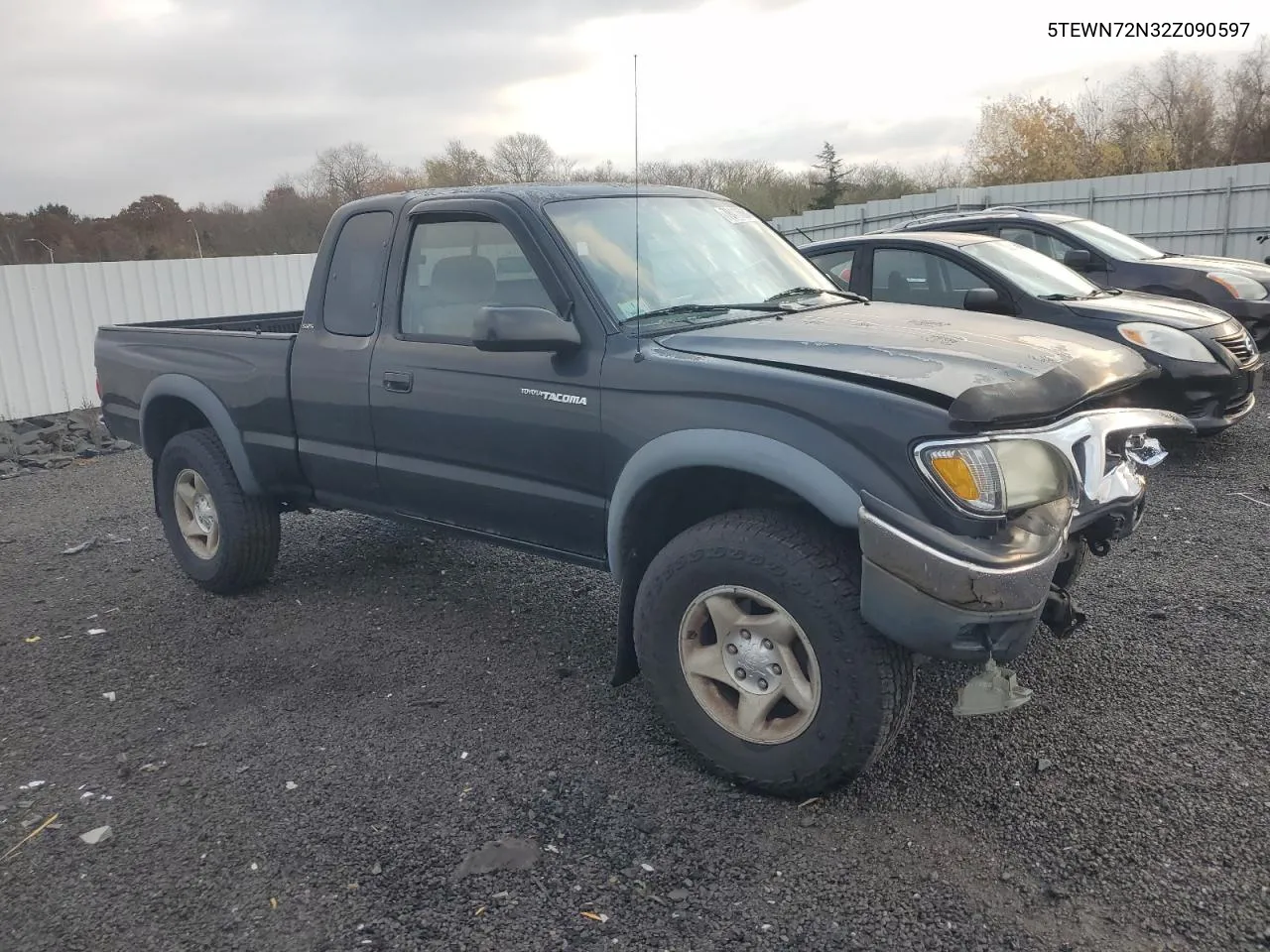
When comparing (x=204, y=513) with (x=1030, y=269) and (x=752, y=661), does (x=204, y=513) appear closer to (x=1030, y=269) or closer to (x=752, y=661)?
(x=752, y=661)

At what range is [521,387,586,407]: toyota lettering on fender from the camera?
11.6 feet

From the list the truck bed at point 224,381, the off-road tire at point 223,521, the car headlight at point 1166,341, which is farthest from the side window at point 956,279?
the off-road tire at point 223,521

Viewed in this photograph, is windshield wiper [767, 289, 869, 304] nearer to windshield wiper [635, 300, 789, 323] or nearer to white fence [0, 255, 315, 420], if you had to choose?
windshield wiper [635, 300, 789, 323]

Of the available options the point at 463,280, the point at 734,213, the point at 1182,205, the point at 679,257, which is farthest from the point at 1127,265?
the point at 1182,205

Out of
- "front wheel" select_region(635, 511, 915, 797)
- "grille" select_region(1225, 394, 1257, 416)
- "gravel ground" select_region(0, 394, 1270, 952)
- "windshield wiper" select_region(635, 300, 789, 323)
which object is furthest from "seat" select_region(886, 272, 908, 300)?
"front wheel" select_region(635, 511, 915, 797)

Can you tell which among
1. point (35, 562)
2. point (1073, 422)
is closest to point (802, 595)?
point (1073, 422)

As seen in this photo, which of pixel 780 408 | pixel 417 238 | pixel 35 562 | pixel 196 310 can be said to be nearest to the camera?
pixel 780 408

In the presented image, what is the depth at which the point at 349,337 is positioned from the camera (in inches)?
174

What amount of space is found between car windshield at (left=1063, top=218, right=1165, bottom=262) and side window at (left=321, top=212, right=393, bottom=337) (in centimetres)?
691

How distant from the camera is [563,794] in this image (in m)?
3.22

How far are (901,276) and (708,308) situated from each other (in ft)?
14.0

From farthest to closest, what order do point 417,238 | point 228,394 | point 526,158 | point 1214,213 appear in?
point 1214,213 < point 526,158 < point 228,394 < point 417,238

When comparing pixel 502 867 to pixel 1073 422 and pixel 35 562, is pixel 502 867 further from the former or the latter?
pixel 35 562

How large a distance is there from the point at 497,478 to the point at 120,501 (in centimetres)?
537
